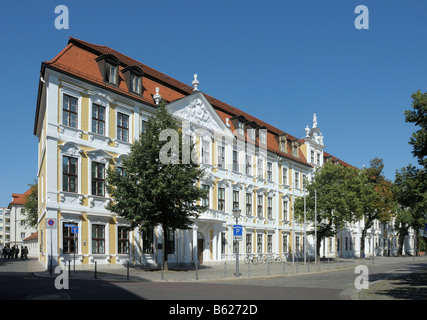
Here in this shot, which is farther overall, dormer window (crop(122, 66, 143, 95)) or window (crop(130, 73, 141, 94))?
window (crop(130, 73, 141, 94))

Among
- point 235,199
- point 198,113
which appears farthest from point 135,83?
point 235,199

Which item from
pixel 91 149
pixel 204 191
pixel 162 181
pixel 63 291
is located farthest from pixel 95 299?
pixel 91 149

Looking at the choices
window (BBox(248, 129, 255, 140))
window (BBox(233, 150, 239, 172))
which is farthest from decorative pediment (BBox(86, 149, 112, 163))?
window (BBox(248, 129, 255, 140))

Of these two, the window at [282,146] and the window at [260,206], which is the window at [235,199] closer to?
the window at [260,206]

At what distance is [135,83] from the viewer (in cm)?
3347

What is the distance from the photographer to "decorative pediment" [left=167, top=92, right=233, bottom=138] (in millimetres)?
36562

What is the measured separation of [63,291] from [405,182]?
15.3 metres

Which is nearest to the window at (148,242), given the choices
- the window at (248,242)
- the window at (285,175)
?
the window at (248,242)

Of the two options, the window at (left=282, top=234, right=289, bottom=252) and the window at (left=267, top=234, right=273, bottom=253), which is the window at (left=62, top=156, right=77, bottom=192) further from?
the window at (left=282, top=234, right=289, bottom=252)

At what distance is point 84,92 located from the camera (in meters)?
29.2

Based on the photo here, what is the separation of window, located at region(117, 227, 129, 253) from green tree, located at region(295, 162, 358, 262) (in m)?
18.7

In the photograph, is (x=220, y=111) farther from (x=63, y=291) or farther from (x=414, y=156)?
(x=63, y=291)

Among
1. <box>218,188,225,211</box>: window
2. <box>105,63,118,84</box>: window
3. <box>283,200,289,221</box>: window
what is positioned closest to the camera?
<box>105,63,118,84</box>: window

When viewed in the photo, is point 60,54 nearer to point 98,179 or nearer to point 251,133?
point 98,179
